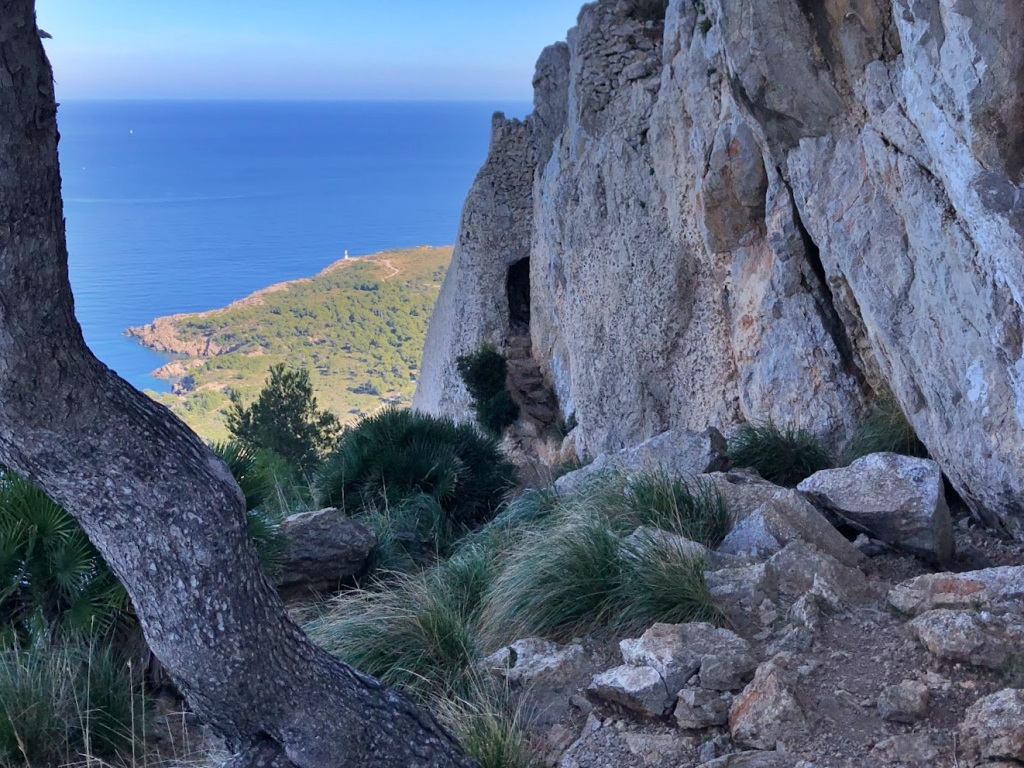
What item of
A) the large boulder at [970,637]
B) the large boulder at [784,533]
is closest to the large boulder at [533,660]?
the large boulder at [784,533]

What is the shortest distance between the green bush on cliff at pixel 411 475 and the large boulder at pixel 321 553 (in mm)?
1632

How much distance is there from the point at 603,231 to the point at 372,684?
11738 millimetres

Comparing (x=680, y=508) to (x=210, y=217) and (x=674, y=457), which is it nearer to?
(x=674, y=457)

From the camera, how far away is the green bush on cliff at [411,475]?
9.74 m

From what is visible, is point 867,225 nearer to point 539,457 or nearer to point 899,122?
point 899,122

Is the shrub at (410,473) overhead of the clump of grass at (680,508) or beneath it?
beneath

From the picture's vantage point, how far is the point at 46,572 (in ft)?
16.9

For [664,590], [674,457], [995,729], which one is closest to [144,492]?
[664,590]

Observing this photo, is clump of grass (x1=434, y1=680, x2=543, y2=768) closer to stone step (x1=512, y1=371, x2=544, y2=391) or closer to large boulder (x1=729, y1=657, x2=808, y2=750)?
large boulder (x1=729, y1=657, x2=808, y2=750)

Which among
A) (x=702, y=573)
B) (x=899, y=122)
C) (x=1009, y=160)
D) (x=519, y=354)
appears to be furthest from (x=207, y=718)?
(x=519, y=354)

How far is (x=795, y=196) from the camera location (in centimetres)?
769

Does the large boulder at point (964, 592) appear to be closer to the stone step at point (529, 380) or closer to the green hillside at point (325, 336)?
the stone step at point (529, 380)

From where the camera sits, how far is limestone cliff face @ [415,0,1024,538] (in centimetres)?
498

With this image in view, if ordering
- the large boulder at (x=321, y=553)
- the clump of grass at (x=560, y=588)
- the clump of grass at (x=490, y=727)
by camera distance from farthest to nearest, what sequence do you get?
the large boulder at (x=321, y=553) < the clump of grass at (x=560, y=588) < the clump of grass at (x=490, y=727)
